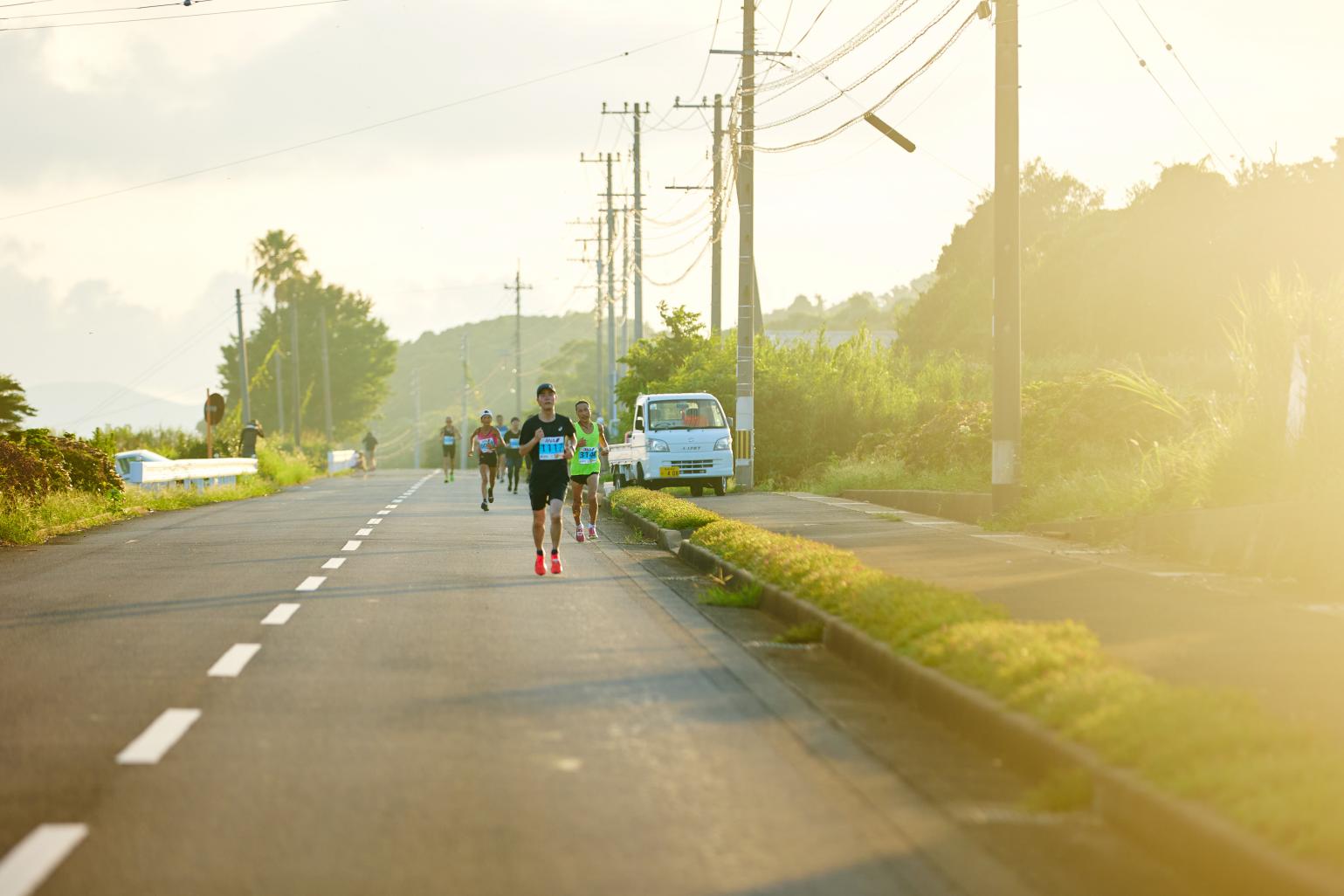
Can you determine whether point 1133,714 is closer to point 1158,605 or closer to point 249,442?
point 1158,605

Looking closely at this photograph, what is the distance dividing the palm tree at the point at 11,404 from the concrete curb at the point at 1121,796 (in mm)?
21219

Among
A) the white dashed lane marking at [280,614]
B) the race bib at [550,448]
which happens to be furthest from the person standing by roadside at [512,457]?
the white dashed lane marking at [280,614]

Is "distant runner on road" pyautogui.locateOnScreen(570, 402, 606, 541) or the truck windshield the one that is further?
the truck windshield

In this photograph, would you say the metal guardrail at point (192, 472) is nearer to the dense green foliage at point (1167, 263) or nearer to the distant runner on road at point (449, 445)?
the distant runner on road at point (449, 445)

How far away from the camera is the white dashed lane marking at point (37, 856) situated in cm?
481

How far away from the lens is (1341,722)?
271 inches

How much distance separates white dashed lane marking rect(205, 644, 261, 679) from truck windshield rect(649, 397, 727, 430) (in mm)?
22004

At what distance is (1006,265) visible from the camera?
1902 cm

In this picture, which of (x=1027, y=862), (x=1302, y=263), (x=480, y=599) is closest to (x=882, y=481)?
(x=480, y=599)

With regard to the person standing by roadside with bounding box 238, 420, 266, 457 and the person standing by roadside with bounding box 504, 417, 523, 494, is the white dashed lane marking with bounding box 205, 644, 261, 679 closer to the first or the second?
the person standing by roadside with bounding box 504, 417, 523, 494

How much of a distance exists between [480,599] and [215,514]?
15.4 meters

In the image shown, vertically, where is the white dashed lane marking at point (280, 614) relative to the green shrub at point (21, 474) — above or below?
below

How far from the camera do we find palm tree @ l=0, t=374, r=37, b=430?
26.8 meters

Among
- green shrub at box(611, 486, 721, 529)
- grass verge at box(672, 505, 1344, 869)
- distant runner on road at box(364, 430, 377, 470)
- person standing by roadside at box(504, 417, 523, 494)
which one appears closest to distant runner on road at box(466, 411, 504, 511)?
green shrub at box(611, 486, 721, 529)
